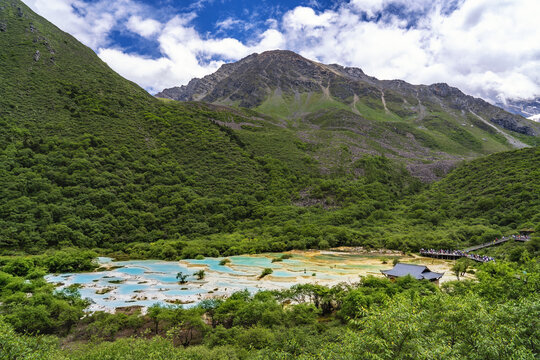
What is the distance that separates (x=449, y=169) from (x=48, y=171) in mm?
137534

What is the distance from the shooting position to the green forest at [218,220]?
14.5 meters

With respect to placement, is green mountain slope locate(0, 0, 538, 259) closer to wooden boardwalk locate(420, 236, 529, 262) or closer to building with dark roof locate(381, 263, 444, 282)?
wooden boardwalk locate(420, 236, 529, 262)

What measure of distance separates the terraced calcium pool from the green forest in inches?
147

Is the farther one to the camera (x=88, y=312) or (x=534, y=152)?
(x=534, y=152)

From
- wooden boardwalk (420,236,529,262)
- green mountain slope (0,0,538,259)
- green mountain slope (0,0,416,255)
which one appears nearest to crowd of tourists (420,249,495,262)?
wooden boardwalk (420,236,529,262)

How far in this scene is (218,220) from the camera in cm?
7444

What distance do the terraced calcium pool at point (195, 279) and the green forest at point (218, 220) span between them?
3735mm

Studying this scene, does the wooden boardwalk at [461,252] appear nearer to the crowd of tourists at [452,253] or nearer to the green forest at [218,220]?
the crowd of tourists at [452,253]

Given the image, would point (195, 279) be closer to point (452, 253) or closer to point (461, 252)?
point (452, 253)

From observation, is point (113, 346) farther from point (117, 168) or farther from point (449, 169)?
point (449, 169)

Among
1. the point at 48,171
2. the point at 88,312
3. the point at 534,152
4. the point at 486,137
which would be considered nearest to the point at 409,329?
the point at 88,312

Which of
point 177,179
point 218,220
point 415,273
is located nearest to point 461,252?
point 415,273

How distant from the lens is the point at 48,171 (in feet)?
205

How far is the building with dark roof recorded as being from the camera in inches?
1332
